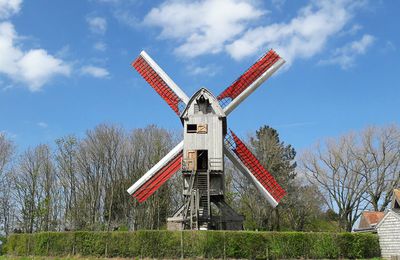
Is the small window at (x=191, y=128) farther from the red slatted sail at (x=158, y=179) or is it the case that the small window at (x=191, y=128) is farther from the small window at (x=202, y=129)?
Result: the red slatted sail at (x=158, y=179)

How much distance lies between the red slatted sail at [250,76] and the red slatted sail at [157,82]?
292cm

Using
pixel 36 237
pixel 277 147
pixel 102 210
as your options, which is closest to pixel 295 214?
pixel 277 147

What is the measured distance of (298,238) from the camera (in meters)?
20.3

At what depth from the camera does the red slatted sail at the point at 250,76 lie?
26734 mm

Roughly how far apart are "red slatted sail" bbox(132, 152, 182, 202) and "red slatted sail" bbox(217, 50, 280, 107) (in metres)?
5.02

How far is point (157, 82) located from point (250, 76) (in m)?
6.32

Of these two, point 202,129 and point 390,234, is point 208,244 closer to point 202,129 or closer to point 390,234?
point 202,129

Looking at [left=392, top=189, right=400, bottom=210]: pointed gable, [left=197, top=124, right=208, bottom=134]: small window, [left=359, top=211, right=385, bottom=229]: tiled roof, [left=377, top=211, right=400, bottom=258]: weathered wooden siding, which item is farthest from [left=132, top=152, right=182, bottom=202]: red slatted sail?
[left=359, top=211, right=385, bottom=229]: tiled roof

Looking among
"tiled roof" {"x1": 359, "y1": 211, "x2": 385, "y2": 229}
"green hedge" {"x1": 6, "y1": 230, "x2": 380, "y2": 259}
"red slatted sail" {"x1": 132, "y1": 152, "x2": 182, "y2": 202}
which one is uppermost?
"red slatted sail" {"x1": 132, "y1": 152, "x2": 182, "y2": 202}

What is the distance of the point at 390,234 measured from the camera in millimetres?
25781

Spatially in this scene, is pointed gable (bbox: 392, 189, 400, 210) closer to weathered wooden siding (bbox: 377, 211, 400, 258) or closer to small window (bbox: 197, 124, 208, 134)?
weathered wooden siding (bbox: 377, 211, 400, 258)

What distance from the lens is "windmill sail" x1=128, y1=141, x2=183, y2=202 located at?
25031 millimetres

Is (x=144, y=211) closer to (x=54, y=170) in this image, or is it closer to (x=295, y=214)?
(x=54, y=170)

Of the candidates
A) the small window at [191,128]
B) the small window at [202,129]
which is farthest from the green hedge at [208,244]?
the small window at [191,128]
